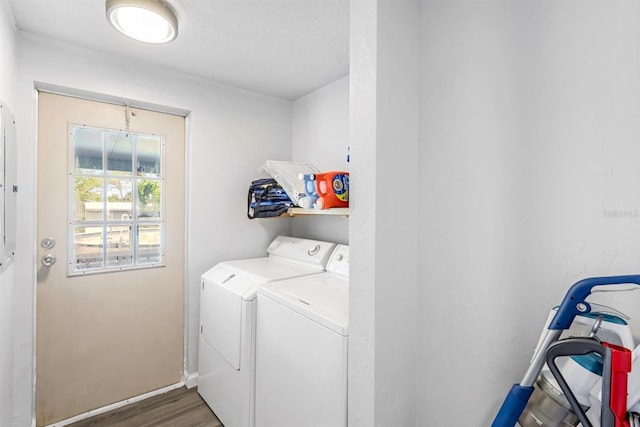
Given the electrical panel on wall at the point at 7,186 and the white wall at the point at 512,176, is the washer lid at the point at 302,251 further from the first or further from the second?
the electrical panel on wall at the point at 7,186

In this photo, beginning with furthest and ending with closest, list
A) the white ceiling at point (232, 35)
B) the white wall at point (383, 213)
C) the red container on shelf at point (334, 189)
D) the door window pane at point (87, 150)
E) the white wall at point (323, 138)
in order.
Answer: the white wall at point (323, 138) → the door window pane at point (87, 150) → the white ceiling at point (232, 35) → the red container on shelf at point (334, 189) → the white wall at point (383, 213)

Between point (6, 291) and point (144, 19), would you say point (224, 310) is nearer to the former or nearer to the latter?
point (6, 291)

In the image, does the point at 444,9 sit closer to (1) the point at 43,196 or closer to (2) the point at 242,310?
(2) the point at 242,310

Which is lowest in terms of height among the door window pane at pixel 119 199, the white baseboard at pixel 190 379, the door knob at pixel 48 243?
the white baseboard at pixel 190 379

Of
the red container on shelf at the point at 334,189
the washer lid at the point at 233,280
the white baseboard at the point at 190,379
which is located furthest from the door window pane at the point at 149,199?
the red container on shelf at the point at 334,189

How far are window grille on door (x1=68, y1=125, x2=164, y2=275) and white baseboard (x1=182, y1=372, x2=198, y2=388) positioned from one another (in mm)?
884

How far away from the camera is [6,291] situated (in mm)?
1492

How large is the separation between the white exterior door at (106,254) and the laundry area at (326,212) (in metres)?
0.01

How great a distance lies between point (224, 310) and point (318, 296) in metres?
0.72

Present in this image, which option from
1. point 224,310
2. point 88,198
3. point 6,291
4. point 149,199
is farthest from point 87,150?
point 224,310

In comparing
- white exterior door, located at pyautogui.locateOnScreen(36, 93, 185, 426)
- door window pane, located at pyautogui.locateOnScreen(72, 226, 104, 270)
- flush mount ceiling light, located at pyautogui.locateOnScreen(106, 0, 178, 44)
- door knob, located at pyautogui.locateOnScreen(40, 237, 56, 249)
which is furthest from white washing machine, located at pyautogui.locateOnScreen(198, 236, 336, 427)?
flush mount ceiling light, located at pyautogui.locateOnScreen(106, 0, 178, 44)

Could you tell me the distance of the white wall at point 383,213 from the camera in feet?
3.37

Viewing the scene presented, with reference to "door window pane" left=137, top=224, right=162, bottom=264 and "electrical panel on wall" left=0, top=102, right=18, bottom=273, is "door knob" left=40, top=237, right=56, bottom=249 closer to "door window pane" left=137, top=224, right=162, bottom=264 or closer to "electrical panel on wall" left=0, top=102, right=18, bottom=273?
"electrical panel on wall" left=0, top=102, right=18, bottom=273

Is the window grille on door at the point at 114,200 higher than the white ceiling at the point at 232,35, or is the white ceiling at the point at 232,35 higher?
the white ceiling at the point at 232,35
